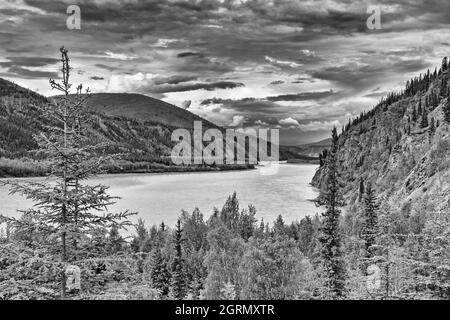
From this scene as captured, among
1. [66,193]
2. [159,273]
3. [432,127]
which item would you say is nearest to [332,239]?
[66,193]

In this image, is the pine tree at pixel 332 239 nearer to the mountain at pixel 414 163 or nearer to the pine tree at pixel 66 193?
the pine tree at pixel 66 193

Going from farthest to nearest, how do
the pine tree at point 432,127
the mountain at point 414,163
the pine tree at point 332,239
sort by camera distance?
the pine tree at point 432,127
the mountain at point 414,163
the pine tree at point 332,239

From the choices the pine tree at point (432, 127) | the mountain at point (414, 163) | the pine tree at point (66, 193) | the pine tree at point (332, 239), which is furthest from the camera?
the pine tree at point (432, 127)

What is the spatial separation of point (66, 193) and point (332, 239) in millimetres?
19825

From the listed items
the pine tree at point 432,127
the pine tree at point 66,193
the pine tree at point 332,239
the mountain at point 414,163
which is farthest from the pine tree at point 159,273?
the pine tree at point 432,127

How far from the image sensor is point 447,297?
1152cm

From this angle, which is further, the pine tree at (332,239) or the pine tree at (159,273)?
the pine tree at (159,273)

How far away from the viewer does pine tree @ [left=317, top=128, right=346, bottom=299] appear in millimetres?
26531

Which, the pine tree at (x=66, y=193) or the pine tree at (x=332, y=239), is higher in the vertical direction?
the pine tree at (x=66, y=193)

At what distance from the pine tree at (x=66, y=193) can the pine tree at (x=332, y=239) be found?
659 inches

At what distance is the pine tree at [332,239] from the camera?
26.5 m

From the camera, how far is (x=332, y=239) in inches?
1090

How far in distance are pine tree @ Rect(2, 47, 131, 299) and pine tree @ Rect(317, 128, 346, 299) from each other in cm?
1674
